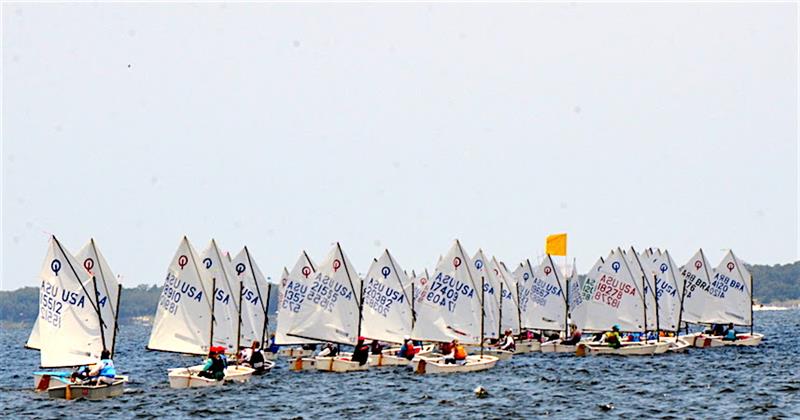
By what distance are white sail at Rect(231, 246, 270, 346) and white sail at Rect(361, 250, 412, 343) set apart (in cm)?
799

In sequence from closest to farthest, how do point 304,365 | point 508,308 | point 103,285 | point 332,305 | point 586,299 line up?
1. point 103,285
2. point 304,365
3. point 332,305
4. point 586,299
5. point 508,308

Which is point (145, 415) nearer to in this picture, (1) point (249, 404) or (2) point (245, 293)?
(1) point (249, 404)

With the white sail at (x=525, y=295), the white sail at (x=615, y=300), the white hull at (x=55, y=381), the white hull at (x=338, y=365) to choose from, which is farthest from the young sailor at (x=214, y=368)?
the white sail at (x=525, y=295)

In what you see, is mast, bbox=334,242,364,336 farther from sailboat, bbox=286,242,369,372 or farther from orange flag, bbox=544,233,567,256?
orange flag, bbox=544,233,567,256

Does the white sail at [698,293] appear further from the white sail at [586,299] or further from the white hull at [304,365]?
the white hull at [304,365]

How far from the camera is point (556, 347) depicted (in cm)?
7450

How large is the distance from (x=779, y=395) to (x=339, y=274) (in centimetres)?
2406

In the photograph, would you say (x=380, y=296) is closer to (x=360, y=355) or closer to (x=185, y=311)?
(x=360, y=355)

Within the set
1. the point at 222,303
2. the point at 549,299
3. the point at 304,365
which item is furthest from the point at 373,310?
the point at 549,299

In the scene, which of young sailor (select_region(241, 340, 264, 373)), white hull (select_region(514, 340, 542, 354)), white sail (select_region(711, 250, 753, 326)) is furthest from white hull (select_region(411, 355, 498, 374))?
white sail (select_region(711, 250, 753, 326))

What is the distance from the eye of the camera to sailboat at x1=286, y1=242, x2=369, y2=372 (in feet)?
202

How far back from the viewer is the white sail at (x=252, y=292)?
70875 millimetres

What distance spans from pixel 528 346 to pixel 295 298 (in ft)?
62.7

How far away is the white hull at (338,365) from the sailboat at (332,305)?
2.15 m
